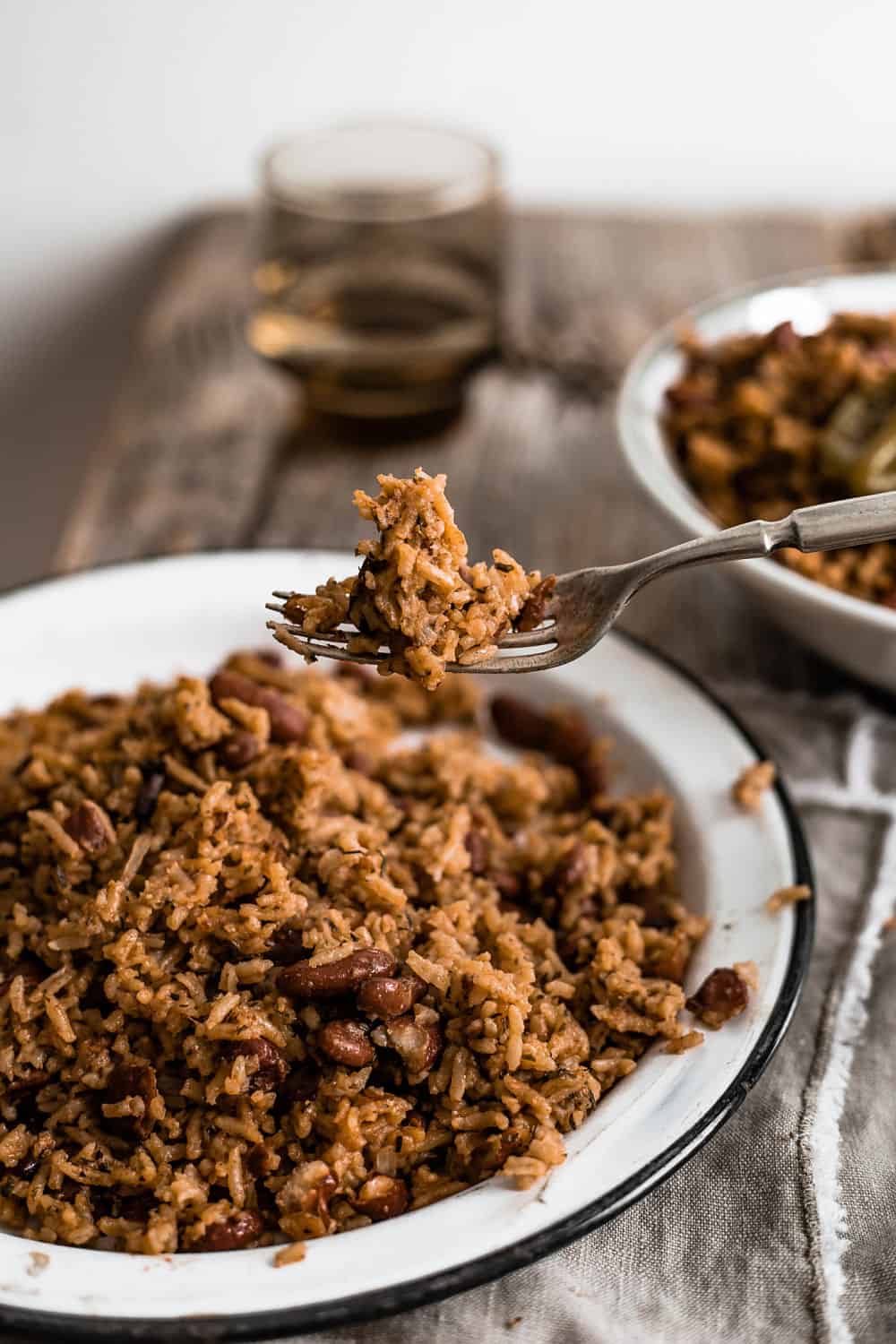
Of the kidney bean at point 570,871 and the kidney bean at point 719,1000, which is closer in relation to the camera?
the kidney bean at point 719,1000

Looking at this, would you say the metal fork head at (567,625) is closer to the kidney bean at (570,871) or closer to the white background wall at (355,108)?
the kidney bean at (570,871)

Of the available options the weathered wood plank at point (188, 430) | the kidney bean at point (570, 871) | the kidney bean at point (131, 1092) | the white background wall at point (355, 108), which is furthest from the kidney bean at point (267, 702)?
the white background wall at point (355, 108)

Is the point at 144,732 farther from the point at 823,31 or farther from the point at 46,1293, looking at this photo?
the point at 823,31

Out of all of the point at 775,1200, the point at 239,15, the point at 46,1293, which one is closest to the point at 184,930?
the point at 46,1293

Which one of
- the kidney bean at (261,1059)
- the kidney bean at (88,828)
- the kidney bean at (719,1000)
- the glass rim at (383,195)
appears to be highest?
the glass rim at (383,195)

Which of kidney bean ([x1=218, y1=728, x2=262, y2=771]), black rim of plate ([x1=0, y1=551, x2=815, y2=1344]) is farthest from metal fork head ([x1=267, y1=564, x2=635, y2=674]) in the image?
black rim of plate ([x1=0, y1=551, x2=815, y2=1344])

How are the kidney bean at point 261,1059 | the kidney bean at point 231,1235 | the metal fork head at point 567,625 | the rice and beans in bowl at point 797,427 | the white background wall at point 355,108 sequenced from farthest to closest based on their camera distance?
1. the white background wall at point 355,108
2. the rice and beans in bowl at point 797,427
3. the metal fork head at point 567,625
4. the kidney bean at point 261,1059
5. the kidney bean at point 231,1235
